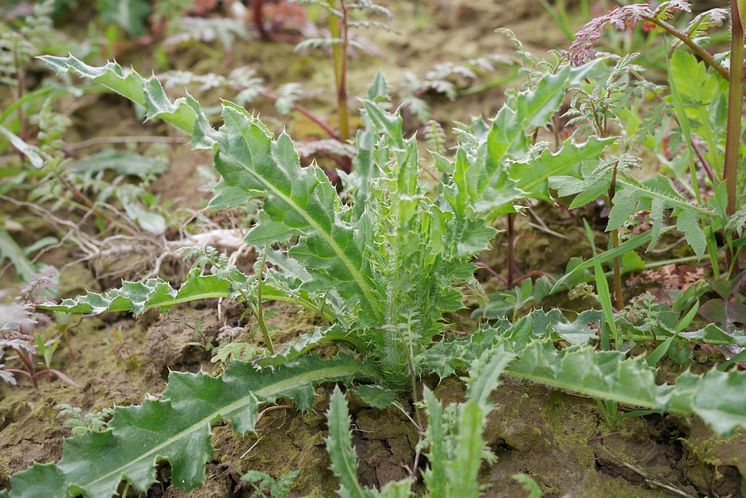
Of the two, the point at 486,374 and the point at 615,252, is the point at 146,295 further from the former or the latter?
the point at 615,252

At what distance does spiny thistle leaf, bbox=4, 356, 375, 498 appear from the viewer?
68.7 inches

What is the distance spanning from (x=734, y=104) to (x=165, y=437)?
5.99ft

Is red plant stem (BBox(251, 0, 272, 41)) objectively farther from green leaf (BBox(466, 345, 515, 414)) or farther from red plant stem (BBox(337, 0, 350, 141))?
green leaf (BBox(466, 345, 515, 414))

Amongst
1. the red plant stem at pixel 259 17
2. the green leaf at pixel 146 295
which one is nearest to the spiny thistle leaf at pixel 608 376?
the green leaf at pixel 146 295

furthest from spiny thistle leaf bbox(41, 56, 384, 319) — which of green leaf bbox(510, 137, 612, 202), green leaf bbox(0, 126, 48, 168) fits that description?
green leaf bbox(0, 126, 48, 168)

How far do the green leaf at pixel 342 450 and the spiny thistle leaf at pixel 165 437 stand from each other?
251 millimetres

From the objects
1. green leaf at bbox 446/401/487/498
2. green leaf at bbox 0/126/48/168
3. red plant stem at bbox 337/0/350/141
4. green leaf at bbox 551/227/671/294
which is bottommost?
green leaf at bbox 446/401/487/498

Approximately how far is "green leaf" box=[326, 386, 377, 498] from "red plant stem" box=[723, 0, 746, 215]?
4.28 feet

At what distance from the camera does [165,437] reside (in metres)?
1.82

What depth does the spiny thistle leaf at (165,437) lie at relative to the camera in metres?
1.74

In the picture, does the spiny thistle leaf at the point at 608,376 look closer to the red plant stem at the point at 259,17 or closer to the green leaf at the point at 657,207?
the green leaf at the point at 657,207

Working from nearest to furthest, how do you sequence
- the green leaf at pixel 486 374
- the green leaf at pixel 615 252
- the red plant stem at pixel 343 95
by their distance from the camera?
1. the green leaf at pixel 486 374
2. the green leaf at pixel 615 252
3. the red plant stem at pixel 343 95

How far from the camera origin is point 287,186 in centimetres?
188

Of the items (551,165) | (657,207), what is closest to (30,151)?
(551,165)
